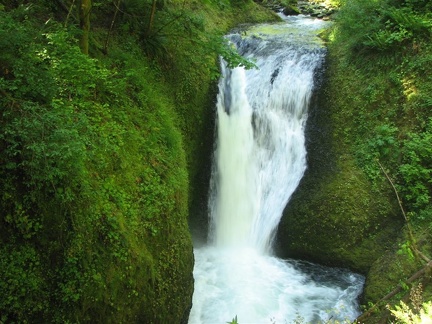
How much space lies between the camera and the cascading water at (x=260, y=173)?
23.8ft

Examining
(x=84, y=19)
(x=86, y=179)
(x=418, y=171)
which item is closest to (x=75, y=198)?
(x=86, y=179)

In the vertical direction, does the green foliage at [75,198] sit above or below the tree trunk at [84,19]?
below

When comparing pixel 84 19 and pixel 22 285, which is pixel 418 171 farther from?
pixel 22 285

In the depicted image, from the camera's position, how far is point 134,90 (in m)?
6.29

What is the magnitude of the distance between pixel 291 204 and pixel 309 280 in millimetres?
1673

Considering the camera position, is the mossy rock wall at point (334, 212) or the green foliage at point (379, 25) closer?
the mossy rock wall at point (334, 212)

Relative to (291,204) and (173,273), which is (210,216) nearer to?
(291,204)

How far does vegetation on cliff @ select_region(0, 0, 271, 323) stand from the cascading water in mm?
1915

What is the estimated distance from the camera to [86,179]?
405cm

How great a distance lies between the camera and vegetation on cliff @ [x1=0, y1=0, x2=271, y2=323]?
11.5 feet

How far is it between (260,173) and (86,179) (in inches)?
207

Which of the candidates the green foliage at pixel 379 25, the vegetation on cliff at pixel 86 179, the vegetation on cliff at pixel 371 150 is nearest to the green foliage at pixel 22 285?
the vegetation on cliff at pixel 86 179

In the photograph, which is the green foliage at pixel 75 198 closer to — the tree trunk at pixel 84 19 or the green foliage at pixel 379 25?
the tree trunk at pixel 84 19

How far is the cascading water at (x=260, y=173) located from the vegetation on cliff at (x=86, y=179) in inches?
75.4
